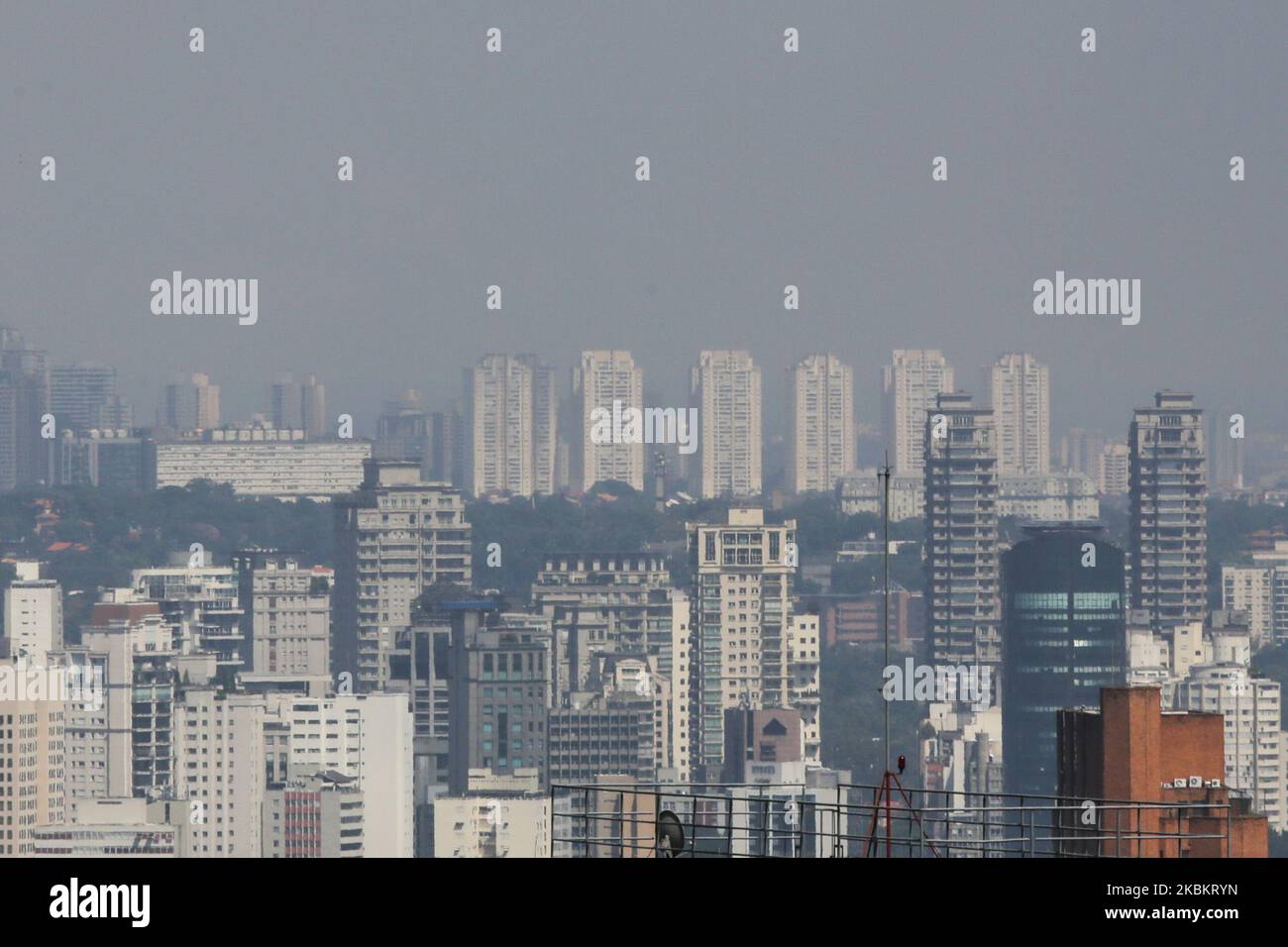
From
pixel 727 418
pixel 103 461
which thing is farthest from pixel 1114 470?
pixel 103 461

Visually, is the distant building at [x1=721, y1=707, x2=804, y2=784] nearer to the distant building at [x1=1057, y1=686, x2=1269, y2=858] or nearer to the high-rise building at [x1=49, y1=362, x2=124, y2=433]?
the high-rise building at [x1=49, y1=362, x2=124, y2=433]

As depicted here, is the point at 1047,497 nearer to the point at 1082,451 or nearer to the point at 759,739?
the point at 1082,451

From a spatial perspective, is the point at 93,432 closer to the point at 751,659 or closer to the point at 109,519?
the point at 109,519

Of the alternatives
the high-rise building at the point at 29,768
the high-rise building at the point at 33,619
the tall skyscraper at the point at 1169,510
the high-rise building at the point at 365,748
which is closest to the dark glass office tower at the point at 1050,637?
the tall skyscraper at the point at 1169,510

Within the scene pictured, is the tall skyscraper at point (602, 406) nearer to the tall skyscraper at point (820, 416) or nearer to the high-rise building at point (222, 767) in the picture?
the tall skyscraper at point (820, 416)

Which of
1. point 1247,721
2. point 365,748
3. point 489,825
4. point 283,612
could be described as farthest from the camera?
point 283,612
